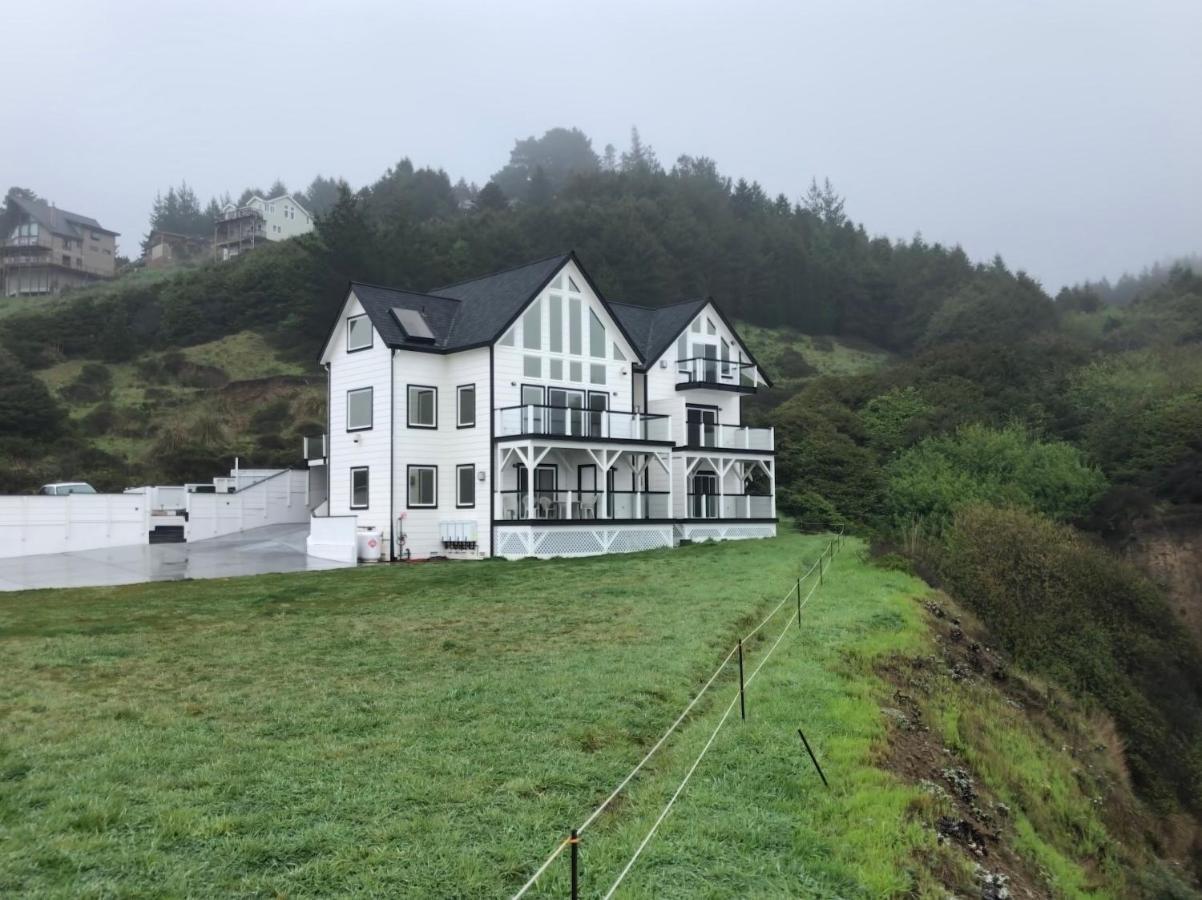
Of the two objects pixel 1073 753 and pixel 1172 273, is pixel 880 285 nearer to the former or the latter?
pixel 1172 273

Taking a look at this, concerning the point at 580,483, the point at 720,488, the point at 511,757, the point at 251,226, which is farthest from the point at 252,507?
the point at 251,226

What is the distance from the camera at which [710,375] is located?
37.0 m

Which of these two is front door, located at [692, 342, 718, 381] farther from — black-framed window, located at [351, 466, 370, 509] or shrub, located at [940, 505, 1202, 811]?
black-framed window, located at [351, 466, 370, 509]

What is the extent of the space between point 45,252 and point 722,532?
3405 inches

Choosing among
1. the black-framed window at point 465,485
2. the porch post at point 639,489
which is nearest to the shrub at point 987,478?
the porch post at point 639,489

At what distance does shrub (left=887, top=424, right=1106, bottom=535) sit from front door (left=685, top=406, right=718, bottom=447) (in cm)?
925

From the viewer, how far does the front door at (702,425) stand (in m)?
36.2

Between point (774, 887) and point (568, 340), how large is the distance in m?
26.5

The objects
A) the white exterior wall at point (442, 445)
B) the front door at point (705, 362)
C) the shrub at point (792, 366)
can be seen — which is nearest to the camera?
the white exterior wall at point (442, 445)

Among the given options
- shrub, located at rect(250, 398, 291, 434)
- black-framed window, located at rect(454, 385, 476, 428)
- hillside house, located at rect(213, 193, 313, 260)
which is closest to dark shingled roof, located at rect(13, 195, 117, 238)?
hillside house, located at rect(213, 193, 313, 260)

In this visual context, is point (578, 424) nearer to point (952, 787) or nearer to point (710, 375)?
point (710, 375)

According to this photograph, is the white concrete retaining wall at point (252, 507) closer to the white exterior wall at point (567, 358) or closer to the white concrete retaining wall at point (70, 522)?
the white concrete retaining wall at point (70, 522)

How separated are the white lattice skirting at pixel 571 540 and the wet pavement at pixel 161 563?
4.80 meters

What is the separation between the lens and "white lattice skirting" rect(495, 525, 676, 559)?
28.2 m
